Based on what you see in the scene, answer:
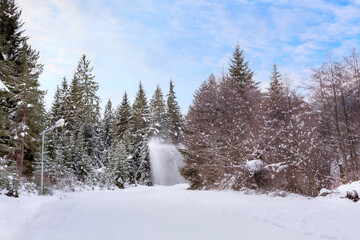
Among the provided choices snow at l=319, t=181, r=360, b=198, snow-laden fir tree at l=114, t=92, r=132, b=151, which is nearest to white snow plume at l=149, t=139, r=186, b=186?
snow-laden fir tree at l=114, t=92, r=132, b=151

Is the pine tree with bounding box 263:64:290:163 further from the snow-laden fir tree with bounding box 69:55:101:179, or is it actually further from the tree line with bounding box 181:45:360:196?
the snow-laden fir tree with bounding box 69:55:101:179

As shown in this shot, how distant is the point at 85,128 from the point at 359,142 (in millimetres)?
37392

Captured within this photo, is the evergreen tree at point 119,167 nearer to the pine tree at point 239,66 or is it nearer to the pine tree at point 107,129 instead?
the pine tree at point 107,129

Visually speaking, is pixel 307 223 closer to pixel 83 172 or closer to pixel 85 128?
pixel 83 172

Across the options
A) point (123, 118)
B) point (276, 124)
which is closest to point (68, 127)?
point (123, 118)

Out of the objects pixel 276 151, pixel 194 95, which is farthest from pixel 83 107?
pixel 276 151

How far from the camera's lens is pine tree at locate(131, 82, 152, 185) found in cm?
4109

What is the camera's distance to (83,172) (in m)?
31.2

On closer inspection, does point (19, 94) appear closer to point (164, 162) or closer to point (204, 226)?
point (204, 226)

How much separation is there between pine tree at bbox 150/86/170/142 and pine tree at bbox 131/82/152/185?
1293 millimetres

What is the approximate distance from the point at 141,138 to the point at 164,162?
6.55 m

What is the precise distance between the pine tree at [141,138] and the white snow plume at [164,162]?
2275 millimetres

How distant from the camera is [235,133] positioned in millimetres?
16172

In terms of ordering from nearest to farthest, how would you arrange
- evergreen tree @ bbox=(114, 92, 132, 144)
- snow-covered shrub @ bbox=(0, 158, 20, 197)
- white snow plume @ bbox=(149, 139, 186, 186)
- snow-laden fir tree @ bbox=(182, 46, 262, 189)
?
1. snow-covered shrub @ bbox=(0, 158, 20, 197)
2. snow-laden fir tree @ bbox=(182, 46, 262, 189)
3. white snow plume @ bbox=(149, 139, 186, 186)
4. evergreen tree @ bbox=(114, 92, 132, 144)
